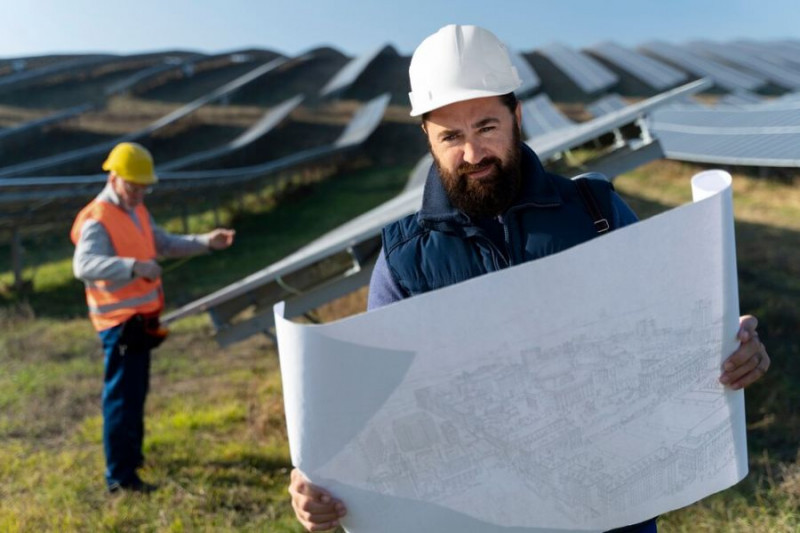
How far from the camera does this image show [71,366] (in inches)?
256

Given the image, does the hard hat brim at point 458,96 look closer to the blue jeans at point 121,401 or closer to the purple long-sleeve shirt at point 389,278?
the purple long-sleeve shirt at point 389,278

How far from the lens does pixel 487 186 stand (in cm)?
151

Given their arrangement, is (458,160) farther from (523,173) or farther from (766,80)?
(766,80)

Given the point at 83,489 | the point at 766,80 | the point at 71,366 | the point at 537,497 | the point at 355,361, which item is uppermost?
the point at 355,361

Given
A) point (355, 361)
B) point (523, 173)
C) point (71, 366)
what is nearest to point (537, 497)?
point (355, 361)

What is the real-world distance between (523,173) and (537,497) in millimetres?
657

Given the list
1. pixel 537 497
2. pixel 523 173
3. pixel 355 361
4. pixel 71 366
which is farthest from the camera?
pixel 71 366

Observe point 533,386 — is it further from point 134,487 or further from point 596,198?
point 134,487

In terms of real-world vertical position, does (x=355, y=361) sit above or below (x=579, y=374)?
above

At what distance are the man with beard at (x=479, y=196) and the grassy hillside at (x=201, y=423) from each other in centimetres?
211

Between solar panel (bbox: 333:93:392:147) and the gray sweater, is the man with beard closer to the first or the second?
the gray sweater

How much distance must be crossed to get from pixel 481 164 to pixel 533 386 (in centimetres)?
45

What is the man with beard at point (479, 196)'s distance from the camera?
1475mm

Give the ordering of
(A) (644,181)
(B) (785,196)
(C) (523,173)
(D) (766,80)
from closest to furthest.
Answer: (C) (523,173), (B) (785,196), (A) (644,181), (D) (766,80)
